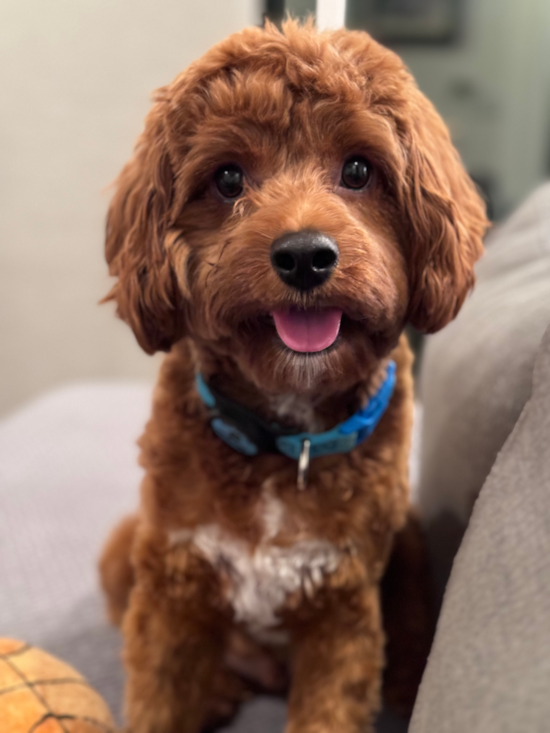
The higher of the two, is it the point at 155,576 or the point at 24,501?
the point at 155,576

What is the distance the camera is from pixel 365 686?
3.04 feet

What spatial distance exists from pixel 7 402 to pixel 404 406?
2297 mm

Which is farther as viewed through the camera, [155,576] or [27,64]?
[27,64]

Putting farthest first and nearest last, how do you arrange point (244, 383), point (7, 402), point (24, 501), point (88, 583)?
point (7, 402)
point (24, 501)
point (88, 583)
point (244, 383)

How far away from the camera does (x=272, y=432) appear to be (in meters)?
0.89

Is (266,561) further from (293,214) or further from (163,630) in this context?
(293,214)

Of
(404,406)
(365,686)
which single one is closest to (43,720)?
(365,686)

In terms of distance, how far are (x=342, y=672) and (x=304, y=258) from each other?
558 millimetres

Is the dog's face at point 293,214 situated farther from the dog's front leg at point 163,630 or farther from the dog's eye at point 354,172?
the dog's front leg at point 163,630

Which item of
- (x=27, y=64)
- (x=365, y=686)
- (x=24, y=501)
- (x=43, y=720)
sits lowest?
(x=24, y=501)

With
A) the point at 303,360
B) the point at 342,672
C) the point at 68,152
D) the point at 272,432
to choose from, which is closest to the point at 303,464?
the point at 272,432

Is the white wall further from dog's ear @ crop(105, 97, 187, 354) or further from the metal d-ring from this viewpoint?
the metal d-ring

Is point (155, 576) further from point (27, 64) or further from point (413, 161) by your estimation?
point (27, 64)

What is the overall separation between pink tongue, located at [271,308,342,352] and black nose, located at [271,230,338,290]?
6 cm
